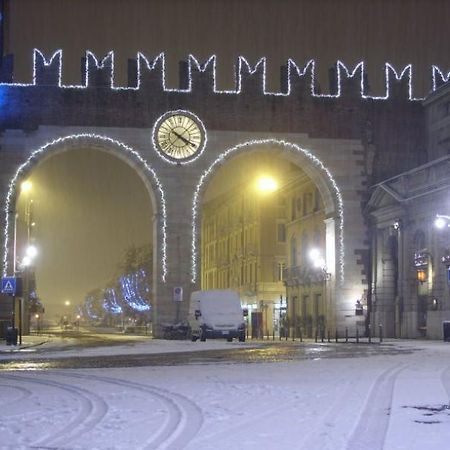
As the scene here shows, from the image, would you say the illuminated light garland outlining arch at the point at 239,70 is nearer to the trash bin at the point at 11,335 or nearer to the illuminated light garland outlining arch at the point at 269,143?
the illuminated light garland outlining arch at the point at 269,143

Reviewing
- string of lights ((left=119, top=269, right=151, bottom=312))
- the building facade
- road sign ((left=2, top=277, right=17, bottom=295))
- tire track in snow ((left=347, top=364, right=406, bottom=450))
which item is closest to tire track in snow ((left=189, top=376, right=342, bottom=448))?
tire track in snow ((left=347, top=364, right=406, bottom=450))

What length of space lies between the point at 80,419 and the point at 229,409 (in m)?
2.18

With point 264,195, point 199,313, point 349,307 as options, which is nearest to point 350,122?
point 349,307

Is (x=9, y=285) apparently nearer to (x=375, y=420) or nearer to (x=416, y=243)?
(x=416, y=243)

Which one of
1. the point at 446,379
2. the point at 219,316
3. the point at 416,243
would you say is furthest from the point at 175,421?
the point at 416,243

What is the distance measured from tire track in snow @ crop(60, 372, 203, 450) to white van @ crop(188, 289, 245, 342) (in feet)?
89.6

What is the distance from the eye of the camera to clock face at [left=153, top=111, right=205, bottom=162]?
5088cm

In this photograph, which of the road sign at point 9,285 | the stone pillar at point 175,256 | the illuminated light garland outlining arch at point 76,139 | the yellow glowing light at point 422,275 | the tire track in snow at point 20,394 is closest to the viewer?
the tire track in snow at point 20,394

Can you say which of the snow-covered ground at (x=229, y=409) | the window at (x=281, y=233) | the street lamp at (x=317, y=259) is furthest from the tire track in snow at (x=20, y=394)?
the window at (x=281, y=233)

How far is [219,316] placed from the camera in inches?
1727

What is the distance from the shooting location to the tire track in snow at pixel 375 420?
976 centimetres

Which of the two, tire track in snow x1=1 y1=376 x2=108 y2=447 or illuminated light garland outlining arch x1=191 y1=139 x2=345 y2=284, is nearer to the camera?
tire track in snow x1=1 y1=376 x2=108 y2=447

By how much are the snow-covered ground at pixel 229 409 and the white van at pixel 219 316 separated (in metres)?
23.3

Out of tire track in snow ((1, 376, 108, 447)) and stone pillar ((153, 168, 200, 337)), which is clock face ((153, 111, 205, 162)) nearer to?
stone pillar ((153, 168, 200, 337))
